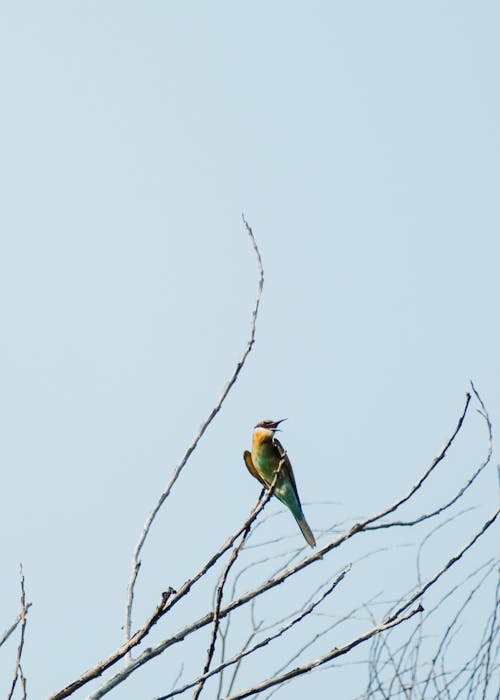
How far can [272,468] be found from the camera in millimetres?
6367

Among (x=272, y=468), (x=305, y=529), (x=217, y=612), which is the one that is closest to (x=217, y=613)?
(x=217, y=612)

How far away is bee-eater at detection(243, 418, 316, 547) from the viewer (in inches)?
229

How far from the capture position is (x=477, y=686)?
154 inches

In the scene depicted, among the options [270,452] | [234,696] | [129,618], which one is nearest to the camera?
[234,696]

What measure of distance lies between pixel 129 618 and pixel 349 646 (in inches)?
30.8

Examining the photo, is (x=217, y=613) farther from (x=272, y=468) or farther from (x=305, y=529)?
(x=272, y=468)

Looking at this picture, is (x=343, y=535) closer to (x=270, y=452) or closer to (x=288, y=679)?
(x=288, y=679)

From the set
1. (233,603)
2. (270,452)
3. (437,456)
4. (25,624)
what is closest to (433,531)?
(437,456)

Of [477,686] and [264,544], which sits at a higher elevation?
[264,544]

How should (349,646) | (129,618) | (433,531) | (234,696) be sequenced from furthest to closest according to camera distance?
(433,531) < (129,618) < (349,646) < (234,696)

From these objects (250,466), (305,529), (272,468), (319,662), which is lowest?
(319,662)

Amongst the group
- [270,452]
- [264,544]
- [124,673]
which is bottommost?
[124,673]

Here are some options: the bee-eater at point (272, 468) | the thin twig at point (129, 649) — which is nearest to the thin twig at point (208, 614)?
the thin twig at point (129, 649)

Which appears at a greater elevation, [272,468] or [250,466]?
[272,468]
